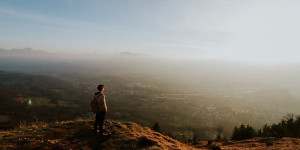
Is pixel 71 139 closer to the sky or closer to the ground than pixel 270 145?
closer to the sky

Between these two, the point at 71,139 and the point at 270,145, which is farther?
the point at 270,145

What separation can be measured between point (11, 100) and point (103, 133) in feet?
737

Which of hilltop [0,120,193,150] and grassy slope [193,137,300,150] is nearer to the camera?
hilltop [0,120,193,150]

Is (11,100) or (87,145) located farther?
(11,100)

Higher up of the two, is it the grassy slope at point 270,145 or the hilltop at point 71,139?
the hilltop at point 71,139

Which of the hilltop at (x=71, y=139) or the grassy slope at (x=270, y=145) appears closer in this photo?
the hilltop at (x=71, y=139)

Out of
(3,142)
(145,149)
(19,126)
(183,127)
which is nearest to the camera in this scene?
(3,142)

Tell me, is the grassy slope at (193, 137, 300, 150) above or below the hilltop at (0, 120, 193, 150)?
below

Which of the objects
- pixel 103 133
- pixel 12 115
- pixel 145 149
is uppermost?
pixel 103 133

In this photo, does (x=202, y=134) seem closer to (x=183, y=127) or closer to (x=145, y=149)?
(x=183, y=127)

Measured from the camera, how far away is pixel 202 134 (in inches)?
4975

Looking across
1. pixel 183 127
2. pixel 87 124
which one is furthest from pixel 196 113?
pixel 87 124

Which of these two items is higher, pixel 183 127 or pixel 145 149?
pixel 145 149

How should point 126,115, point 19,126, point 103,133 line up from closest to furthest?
1. point 103,133
2. point 19,126
3. point 126,115
